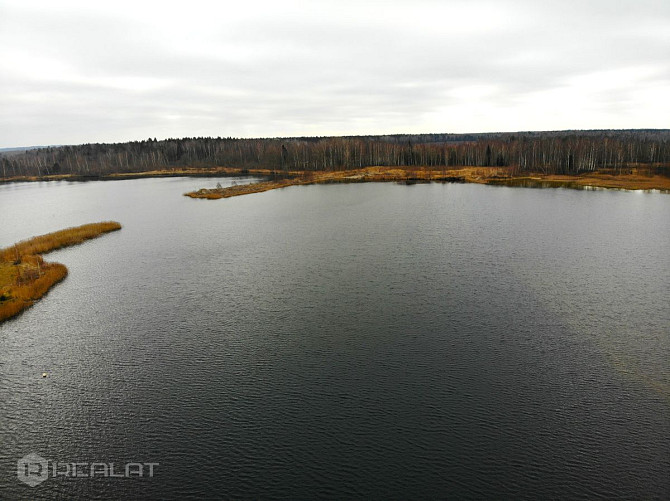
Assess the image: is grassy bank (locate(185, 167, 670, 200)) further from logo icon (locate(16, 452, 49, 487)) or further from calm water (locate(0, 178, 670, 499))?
logo icon (locate(16, 452, 49, 487))

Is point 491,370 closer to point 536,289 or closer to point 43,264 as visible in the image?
point 536,289

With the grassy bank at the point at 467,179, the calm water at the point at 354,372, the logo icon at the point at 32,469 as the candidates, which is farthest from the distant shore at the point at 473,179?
the logo icon at the point at 32,469

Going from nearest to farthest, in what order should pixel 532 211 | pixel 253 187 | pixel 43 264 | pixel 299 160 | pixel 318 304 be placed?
pixel 318 304 → pixel 43 264 → pixel 532 211 → pixel 253 187 → pixel 299 160

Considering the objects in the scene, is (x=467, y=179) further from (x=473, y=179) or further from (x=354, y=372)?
(x=354, y=372)

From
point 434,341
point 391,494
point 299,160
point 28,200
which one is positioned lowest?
point 391,494

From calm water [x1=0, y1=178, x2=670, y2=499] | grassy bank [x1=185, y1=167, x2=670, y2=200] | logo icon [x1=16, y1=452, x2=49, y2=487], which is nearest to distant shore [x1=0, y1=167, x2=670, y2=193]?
grassy bank [x1=185, y1=167, x2=670, y2=200]

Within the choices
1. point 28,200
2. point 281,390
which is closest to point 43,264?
point 281,390

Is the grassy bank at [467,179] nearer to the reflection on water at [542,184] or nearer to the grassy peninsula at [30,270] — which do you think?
the reflection on water at [542,184]

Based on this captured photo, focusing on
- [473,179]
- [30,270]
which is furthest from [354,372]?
[473,179]
